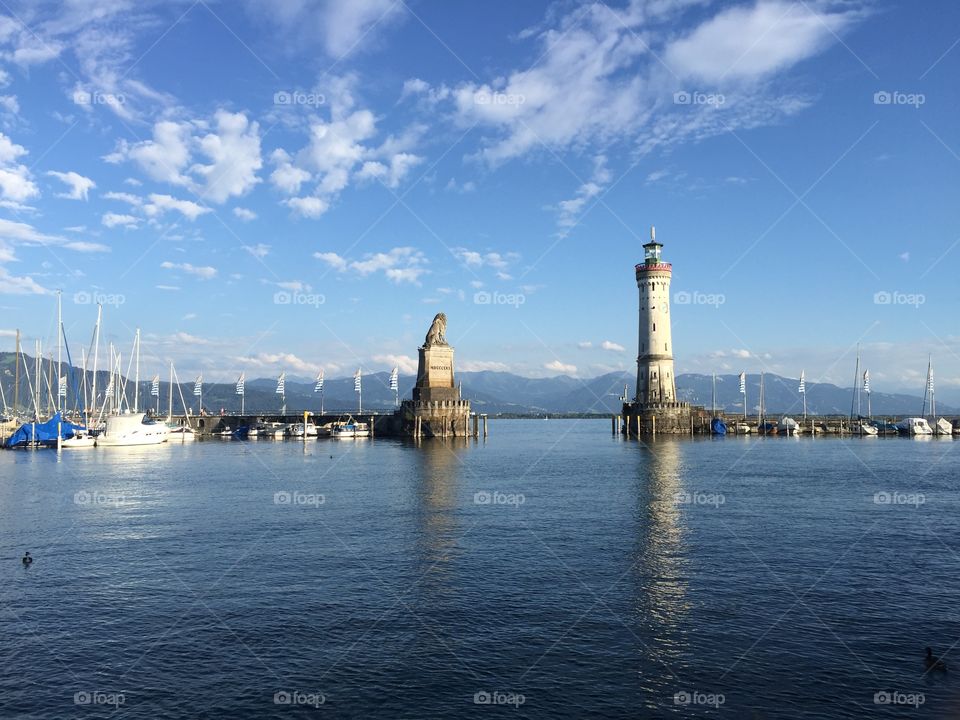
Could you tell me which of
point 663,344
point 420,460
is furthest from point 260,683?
point 663,344

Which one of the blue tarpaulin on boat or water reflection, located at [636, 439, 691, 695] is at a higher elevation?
the blue tarpaulin on boat

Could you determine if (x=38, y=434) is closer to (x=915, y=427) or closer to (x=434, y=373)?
(x=434, y=373)

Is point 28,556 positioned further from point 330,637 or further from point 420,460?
point 420,460

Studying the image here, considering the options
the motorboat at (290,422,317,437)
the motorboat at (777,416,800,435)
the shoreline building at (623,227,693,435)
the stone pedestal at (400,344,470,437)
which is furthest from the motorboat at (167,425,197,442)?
the motorboat at (777,416,800,435)

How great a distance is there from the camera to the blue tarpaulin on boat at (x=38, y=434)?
124 meters

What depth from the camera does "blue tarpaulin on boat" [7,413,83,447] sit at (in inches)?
4879

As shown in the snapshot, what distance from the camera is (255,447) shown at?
434 ft

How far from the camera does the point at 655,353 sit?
509ft

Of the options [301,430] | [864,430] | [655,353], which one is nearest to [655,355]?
[655,353]

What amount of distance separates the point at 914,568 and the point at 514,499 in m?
31.5

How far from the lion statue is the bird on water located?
124 meters

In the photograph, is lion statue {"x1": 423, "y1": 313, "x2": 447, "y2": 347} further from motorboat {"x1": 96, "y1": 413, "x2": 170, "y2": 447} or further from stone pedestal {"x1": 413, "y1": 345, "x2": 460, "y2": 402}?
motorboat {"x1": 96, "y1": 413, "x2": 170, "y2": 447}

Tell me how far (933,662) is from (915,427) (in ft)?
575

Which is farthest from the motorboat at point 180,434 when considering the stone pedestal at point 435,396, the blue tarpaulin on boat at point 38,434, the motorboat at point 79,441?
the stone pedestal at point 435,396
